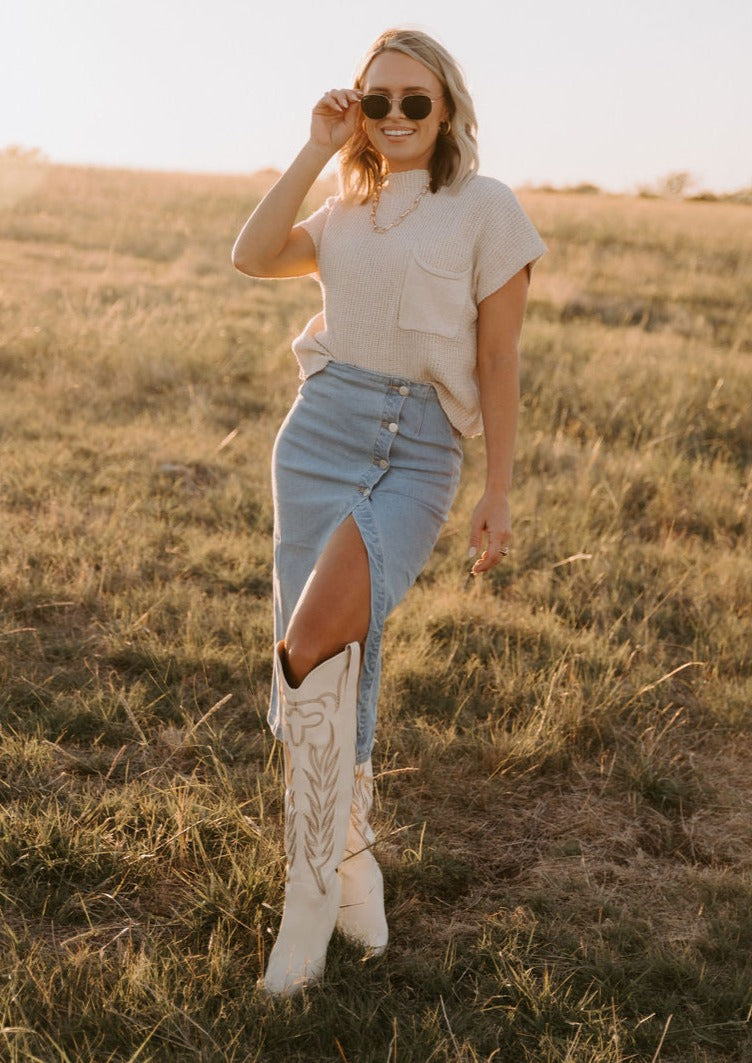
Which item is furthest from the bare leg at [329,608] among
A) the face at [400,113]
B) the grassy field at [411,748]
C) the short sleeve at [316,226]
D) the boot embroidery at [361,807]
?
the face at [400,113]

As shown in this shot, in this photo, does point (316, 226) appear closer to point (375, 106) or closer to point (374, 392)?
point (375, 106)

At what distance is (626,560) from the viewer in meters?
5.32

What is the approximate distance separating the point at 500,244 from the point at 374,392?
0.47 metres

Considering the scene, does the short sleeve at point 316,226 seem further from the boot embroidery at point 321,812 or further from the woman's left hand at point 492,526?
the boot embroidery at point 321,812

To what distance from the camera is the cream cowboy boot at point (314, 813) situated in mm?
2447

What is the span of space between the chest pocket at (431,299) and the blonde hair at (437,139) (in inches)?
9.8

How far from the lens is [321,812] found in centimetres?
249

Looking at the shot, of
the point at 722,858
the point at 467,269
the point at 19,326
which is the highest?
the point at 467,269

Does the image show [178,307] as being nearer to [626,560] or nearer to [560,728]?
[626,560]

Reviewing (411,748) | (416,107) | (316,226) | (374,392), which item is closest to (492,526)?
(374,392)

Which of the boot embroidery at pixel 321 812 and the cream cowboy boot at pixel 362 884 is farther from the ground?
the boot embroidery at pixel 321 812

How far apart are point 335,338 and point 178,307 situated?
820cm

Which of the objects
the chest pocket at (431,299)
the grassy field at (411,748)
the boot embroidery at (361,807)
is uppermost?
the chest pocket at (431,299)


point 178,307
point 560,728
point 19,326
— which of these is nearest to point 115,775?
point 560,728
